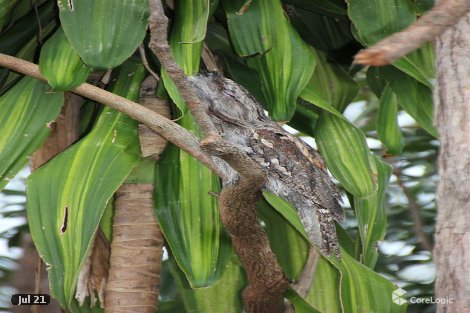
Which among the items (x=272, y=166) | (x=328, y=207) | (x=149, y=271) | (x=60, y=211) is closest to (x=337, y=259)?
(x=328, y=207)

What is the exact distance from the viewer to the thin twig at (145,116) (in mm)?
1214

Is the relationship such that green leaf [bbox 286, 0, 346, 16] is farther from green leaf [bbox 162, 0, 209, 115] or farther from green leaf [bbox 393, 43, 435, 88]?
green leaf [bbox 162, 0, 209, 115]

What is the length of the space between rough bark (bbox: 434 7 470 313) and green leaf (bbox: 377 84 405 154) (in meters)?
0.75

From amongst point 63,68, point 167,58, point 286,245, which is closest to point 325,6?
point 286,245

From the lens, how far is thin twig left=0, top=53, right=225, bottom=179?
3.98ft

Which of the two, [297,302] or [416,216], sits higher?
[416,216]

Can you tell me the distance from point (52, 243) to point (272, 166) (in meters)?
0.49

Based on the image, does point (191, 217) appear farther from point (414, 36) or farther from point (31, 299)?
point (414, 36)

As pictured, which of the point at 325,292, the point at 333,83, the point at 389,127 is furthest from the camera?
the point at 333,83

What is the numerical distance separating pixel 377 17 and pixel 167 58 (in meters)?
0.68

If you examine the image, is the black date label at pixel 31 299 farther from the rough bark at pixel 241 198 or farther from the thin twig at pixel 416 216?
the thin twig at pixel 416 216

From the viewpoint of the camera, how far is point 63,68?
146 cm

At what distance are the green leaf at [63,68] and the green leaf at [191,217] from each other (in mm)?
231

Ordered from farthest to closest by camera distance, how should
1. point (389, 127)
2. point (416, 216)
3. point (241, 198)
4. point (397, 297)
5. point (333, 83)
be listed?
point (416, 216)
point (333, 83)
point (389, 127)
point (397, 297)
point (241, 198)
